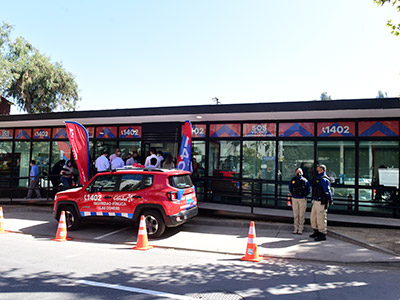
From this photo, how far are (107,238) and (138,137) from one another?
6.47 m

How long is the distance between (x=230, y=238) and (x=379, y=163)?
20.0 ft

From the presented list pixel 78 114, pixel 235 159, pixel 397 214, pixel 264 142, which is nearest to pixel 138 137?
pixel 78 114

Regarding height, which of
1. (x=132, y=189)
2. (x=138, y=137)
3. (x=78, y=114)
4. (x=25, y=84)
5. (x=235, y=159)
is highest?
(x=25, y=84)

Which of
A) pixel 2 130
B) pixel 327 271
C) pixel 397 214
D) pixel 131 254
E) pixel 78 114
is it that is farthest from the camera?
pixel 2 130

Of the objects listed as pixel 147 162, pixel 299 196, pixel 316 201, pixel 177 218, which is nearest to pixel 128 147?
pixel 147 162

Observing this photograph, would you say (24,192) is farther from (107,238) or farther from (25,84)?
(25,84)

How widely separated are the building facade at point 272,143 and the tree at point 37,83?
47.1ft

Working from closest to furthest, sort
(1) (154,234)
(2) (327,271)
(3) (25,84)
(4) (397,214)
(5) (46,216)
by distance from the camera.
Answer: (2) (327,271) → (1) (154,234) → (4) (397,214) → (5) (46,216) → (3) (25,84)

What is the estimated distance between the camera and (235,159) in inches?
472

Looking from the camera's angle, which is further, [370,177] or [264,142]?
[264,142]

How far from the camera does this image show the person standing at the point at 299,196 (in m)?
→ 8.23

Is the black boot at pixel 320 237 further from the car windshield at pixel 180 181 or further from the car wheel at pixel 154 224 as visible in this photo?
the car wheel at pixel 154 224

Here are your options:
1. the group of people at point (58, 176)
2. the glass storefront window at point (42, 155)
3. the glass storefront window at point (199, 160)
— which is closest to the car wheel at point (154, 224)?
the glass storefront window at point (199, 160)

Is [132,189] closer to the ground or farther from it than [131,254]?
farther from it
